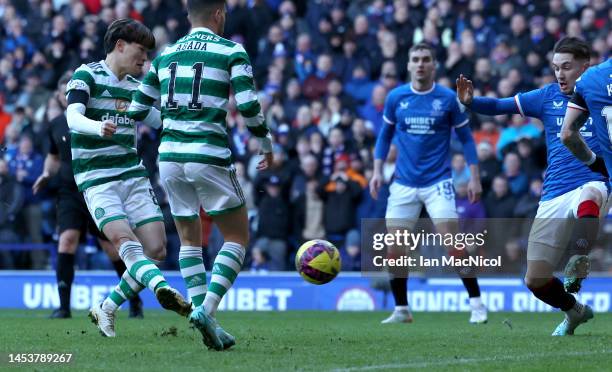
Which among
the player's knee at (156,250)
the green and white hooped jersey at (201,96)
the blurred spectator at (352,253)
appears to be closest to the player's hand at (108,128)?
the green and white hooped jersey at (201,96)

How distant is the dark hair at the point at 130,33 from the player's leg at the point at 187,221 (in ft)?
5.46

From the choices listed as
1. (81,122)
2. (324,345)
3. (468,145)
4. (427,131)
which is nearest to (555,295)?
(324,345)

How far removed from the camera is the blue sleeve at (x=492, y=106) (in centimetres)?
1012

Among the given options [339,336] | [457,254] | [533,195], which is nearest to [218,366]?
[339,336]

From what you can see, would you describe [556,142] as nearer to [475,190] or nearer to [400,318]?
[475,190]

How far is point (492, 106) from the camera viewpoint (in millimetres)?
10156

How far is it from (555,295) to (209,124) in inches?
131

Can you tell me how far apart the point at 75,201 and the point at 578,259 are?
20.0 ft

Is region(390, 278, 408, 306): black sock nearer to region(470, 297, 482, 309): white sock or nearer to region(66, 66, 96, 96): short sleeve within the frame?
region(470, 297, 482, 309): white sock

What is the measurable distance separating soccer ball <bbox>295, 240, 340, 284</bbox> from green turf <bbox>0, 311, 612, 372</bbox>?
1.62 ft

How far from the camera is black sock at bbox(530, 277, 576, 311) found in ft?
32.9

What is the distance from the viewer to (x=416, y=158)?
13.1m

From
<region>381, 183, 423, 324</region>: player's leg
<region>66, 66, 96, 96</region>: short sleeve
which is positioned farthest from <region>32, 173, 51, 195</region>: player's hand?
<region>381, 183, 423, 324</region>: player's leg

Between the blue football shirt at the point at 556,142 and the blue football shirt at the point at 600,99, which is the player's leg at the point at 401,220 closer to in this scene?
the blue football shirt at the point at 556,142
